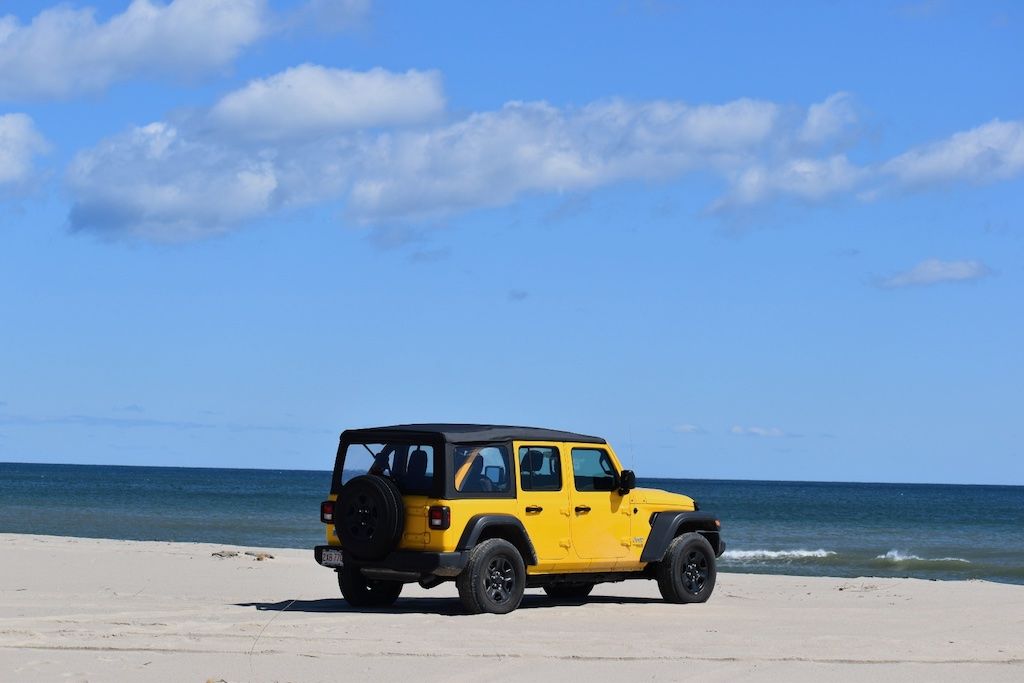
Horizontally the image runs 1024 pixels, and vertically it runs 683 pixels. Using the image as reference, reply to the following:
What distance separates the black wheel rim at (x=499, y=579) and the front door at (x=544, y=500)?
358 mm

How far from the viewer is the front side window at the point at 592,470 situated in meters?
13.8

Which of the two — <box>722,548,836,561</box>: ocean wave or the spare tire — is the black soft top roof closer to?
the spare tire

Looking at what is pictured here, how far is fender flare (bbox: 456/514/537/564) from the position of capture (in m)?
12.7

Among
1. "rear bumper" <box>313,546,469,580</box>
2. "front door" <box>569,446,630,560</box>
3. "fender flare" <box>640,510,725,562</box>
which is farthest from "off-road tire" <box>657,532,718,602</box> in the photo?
"rear bumper" <box>313,546,469,580</box>

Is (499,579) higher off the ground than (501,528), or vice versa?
(501,528)

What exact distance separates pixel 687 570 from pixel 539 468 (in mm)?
2255

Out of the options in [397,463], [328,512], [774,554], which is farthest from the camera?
[774,554]

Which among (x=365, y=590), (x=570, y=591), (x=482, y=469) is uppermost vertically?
(x=482, y=469)

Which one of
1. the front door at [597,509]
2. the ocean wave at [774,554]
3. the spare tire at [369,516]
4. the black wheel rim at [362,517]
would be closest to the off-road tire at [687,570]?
the front door at [597,509]

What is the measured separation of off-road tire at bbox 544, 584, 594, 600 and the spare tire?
298 centimetres

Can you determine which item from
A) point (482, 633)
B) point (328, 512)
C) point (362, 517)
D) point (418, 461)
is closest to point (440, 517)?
point (418, 461)

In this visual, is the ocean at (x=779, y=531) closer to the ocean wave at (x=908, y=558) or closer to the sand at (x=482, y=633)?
the ocean wave at (x=908, y=558)

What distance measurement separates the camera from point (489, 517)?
12.9 meters

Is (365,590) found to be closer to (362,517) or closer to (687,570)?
(362,517)
